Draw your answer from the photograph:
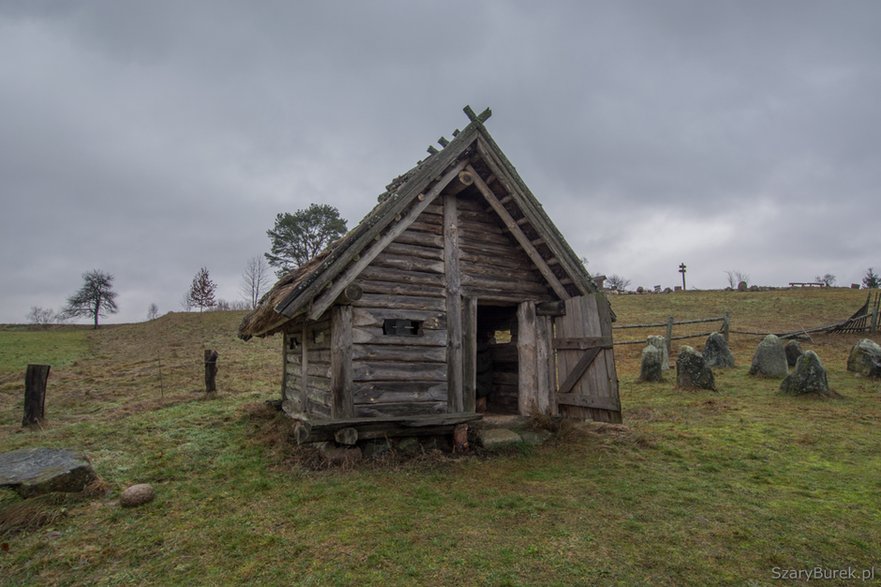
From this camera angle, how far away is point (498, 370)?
11.1m

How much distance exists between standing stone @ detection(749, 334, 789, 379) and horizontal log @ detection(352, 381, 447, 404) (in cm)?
1228

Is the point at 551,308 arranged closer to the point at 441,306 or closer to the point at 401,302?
the point at 441,306

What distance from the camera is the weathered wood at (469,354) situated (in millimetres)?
7879

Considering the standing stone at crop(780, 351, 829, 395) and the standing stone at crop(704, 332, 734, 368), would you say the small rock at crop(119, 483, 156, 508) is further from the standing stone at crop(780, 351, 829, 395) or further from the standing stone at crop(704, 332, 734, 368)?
the standing stone at crop(704, 332, 734, 368)

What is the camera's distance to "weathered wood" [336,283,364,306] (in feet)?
22.6

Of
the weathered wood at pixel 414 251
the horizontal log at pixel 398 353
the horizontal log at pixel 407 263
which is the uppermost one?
the weathered wood at pixel 414 251

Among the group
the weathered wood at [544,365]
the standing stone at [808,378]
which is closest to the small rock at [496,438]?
the weathered wood at [544,365]

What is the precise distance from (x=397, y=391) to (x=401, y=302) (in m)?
1.45

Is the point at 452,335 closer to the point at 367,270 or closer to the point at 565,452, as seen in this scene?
the point at 367,270

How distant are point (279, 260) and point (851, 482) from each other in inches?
1539

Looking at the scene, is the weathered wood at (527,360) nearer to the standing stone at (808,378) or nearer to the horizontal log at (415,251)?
the horizontal log at (415,251)

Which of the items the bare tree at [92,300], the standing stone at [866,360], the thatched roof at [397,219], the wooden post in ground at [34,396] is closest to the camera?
the thatched roof at [397,219]

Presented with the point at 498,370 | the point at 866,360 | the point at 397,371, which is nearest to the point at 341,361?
the point at 397,371

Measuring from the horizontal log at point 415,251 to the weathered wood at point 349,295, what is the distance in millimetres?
927
